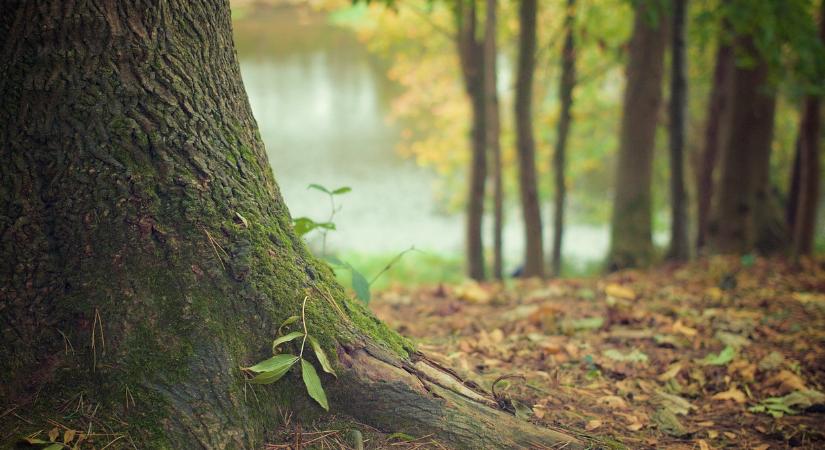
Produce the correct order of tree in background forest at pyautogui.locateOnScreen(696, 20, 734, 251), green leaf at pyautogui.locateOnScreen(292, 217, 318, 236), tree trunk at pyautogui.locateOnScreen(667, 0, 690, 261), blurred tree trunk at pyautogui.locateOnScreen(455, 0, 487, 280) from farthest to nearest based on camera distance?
tree in background forest at pyautogui.locateOnScreen(696, 20, 734, 251)
blurred tree trunk at pyautogui.locateOnScreen(455, 0, 487, 280)
tree trunk at pyautogui.locateOnScreen(667, 0, 690, 261)
green leaf at pyautogui.locateOnScreen(292, 217, 318, 236)

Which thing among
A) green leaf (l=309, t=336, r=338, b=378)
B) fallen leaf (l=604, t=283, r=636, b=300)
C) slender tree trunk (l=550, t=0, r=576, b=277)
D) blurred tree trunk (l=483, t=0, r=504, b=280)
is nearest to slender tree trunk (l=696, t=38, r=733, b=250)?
slender tree trunk (l=550, t=0, r=576, b=277)

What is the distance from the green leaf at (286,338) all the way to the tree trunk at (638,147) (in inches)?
242

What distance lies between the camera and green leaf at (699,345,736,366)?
3.21m

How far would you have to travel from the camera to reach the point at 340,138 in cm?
2362

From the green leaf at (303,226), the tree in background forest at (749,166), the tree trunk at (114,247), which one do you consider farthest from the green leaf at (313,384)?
the tree in background forest at (749,166)

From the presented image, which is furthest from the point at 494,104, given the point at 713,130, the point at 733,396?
the point at 733,396

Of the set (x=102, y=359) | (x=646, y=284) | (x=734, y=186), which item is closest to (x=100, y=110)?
(x=102, y=359)

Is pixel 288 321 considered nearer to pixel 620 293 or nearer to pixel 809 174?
pixel 620 293

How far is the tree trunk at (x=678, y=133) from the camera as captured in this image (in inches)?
258

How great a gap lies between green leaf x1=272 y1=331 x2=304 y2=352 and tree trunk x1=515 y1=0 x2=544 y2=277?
5898mm

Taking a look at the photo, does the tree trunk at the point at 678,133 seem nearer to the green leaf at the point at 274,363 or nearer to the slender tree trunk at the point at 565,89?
the slender tree trunk at the point at 565,89

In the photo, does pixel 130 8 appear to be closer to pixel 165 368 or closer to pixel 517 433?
pixel 165 368

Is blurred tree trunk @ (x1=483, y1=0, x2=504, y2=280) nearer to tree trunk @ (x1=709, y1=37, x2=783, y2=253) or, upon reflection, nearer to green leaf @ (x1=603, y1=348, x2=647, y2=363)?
tree trunk @ (x1=709, y1=37, x2=783, y2=253)

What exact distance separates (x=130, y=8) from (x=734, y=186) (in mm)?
7279
